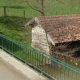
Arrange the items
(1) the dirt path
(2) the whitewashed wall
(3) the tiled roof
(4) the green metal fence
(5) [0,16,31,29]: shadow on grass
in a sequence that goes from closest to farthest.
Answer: (4) the green metal fence, (1) the dirt path, (3) the tiled roof, (2) the whitewashed wall, (5) [0,16,31,29]: shadow on grass

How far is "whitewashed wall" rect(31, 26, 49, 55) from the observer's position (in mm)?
19391

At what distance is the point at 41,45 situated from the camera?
1995 cm

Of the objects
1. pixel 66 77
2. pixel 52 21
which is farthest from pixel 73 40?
pixel 66 77

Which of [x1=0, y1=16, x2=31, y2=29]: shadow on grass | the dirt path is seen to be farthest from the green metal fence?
[x1=0, y1=16, x2=31, y2=29]: shadow on grass

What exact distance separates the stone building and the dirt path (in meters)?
5.94

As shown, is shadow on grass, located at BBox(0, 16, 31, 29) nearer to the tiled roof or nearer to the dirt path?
the tiled roof

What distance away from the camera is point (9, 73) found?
39.1ft

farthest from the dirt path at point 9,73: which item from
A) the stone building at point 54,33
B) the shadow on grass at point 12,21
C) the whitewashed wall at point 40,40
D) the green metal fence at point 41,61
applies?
the shadow on grass at point 12,21

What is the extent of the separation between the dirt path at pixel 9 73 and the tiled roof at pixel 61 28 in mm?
5992

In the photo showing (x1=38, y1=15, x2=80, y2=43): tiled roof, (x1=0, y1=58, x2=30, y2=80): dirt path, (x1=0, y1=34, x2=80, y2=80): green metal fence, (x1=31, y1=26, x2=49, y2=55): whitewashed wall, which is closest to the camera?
(x1=0, y1=34, x2=80, y2=80): green metal fence

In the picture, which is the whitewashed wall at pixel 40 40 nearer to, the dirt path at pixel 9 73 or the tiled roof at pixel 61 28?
the tiled roof at pixel 61 28

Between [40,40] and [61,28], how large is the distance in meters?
1.77

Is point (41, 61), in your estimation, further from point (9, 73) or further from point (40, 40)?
point (40, 40)

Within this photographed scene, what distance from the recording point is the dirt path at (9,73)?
11.4 metres
